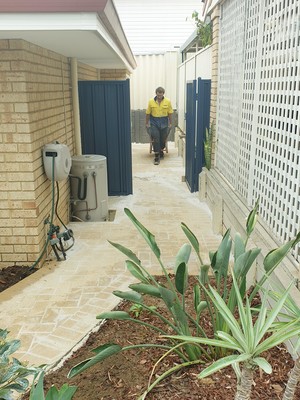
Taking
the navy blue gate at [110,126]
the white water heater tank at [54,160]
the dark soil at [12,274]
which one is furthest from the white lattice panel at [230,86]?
the dark soil at [12,274]

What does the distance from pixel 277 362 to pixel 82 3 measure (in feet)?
9.49

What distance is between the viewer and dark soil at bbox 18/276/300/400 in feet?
7.54

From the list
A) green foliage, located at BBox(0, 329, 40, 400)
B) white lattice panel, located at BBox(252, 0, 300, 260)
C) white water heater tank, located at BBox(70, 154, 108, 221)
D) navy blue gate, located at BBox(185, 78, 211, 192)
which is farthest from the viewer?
navy blue gate, located at BBox(185, 78, 211, 192)

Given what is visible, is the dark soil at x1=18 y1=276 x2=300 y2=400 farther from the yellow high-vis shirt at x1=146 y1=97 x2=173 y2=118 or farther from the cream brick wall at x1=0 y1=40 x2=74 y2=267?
the yellow high-vis shirt at x1=146 y1=97 x2=173 y2=118

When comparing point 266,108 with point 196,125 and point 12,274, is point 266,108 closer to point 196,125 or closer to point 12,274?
point 12,274

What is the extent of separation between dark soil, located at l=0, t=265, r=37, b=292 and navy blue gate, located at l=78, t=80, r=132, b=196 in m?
3.44

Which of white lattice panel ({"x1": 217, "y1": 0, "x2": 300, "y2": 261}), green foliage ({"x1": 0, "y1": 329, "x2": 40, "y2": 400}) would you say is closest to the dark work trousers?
white lattice panel ({"x1": 217, "y1": 0, "x2": 300, "y2": 261})

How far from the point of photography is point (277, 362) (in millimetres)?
2592

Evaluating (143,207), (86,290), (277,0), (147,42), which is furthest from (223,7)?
(147,42)

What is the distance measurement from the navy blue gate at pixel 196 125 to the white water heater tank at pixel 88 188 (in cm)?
202

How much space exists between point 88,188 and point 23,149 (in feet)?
6.61

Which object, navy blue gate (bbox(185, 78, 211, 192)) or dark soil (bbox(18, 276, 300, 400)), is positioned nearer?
dark soil (bbox(18, 276, 300, 400))

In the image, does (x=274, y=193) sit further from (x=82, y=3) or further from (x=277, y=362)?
(x=82, y=3)

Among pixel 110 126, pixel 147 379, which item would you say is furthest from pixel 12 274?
pixel 110 126
